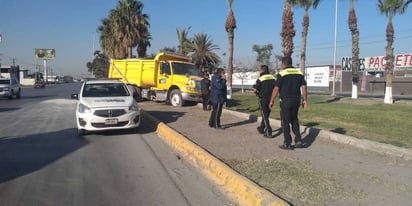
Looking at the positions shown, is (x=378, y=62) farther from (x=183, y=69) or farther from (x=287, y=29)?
(x=183, y=69)

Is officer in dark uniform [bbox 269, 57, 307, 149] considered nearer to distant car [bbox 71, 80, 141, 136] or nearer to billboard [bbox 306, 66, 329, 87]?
distant car [bbox 71, 80, 141, 136]

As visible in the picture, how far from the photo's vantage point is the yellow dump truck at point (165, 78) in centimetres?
2181

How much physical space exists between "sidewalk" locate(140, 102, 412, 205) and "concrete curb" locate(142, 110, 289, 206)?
12.5 inches

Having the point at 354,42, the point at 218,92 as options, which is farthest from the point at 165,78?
the point at 354,42

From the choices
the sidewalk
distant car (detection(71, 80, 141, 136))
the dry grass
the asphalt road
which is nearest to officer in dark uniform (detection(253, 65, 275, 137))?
the sidewalk

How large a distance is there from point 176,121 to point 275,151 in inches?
256

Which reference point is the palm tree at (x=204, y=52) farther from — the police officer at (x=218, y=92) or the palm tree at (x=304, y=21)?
the police officer at (x=218, y=92)

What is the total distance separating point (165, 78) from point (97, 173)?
1558 cm

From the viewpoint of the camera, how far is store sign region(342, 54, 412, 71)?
54938 millimetres

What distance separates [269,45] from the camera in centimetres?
12012

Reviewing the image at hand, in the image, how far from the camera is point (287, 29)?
91.2 feet

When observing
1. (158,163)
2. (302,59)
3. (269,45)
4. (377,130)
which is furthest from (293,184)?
(269,45)

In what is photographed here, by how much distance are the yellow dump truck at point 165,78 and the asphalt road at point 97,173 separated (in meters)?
9.56

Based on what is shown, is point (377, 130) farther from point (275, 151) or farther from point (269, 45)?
point (269, 45)
